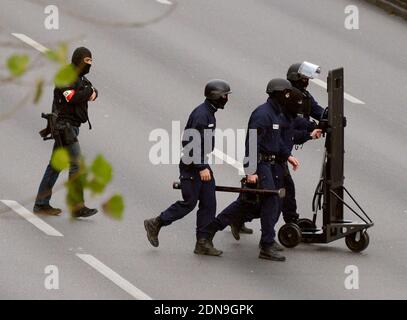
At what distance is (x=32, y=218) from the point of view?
652 inches

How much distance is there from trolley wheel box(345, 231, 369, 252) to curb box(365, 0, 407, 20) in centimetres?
944

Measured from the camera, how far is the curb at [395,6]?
81.3ft

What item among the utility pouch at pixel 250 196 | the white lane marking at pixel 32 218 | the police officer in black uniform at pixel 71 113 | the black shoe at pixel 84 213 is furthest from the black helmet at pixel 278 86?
the white lane marking at pixel 32 218

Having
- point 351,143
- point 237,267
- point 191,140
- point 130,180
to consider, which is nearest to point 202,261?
point 237,267

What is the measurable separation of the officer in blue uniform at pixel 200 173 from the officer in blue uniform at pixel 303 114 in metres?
1.04

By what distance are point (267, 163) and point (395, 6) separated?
33.2ft

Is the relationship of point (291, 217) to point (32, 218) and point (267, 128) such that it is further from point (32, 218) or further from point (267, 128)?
point (32, 218)

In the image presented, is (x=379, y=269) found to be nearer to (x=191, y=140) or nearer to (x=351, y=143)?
(x=191, y=140)

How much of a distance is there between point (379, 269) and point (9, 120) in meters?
6.26

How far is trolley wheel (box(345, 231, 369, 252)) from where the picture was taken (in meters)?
16.0

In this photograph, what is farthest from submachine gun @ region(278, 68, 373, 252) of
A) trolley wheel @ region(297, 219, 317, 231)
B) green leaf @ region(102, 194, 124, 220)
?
green leaf @ region(102, 194, 124, 220)

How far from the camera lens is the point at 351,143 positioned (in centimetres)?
1962

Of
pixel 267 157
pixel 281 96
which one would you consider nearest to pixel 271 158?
pixel 267 157

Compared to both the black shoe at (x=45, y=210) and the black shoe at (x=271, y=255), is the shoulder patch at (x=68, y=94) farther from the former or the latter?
the black shoe at (x=271, y=255)
